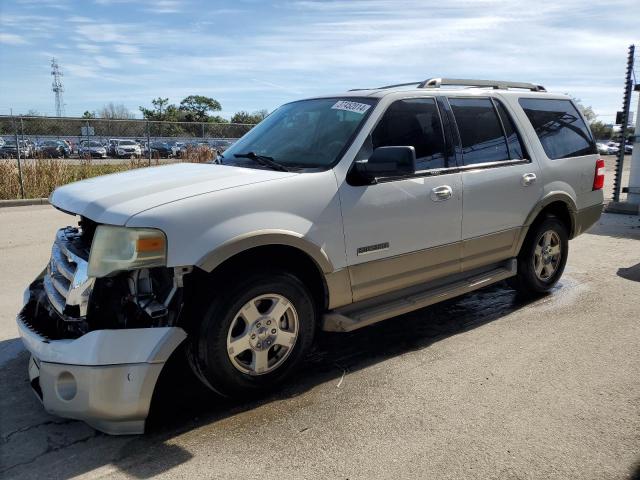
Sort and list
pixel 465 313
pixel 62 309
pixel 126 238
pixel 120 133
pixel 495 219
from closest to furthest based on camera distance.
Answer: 1. pixel 126 238
2. pixel 62 309
3. pixel 495 219
4. pixel 465 313
5. pixel 120 133

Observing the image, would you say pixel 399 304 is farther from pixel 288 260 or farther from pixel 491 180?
pixel 491 180

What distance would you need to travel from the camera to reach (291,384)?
3.65 m

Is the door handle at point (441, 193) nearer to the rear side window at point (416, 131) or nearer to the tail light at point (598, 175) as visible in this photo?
the rear side window at point (416, 131)

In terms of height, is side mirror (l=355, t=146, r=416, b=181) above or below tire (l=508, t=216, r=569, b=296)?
above

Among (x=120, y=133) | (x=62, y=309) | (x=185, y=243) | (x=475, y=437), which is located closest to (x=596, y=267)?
(x=475, y=437)

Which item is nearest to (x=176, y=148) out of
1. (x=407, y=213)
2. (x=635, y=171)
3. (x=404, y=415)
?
(x=635, y=171)

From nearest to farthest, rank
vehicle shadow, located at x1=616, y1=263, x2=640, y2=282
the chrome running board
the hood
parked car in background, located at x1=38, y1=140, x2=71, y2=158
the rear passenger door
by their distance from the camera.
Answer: the hood → the chrome running board → the rear passenger door → vehicle shadow, located at x1=616, y1=263, x2=640, y2=282 → parked car in background, located at x1=38, y1=140, x2=71, y2=158

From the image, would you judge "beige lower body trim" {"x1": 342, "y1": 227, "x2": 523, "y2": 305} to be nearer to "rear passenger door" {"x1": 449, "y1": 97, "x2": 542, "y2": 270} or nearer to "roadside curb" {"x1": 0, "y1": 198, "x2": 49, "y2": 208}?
"rear passenger door" {"x1": 449, "y1": 97, "x2": 542, "y2": 270}

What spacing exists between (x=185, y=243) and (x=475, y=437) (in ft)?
6.33

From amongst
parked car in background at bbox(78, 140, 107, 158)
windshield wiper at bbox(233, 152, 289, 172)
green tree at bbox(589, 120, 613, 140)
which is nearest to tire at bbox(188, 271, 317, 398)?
windshield wiper at bbox(233, 152, 289, 172)

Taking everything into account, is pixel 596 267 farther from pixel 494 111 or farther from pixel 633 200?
pixel 633 200

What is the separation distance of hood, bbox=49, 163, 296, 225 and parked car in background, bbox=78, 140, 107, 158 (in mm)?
12109

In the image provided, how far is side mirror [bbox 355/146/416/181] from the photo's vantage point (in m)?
3.50

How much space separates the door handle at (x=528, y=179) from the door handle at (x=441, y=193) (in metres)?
1.03
